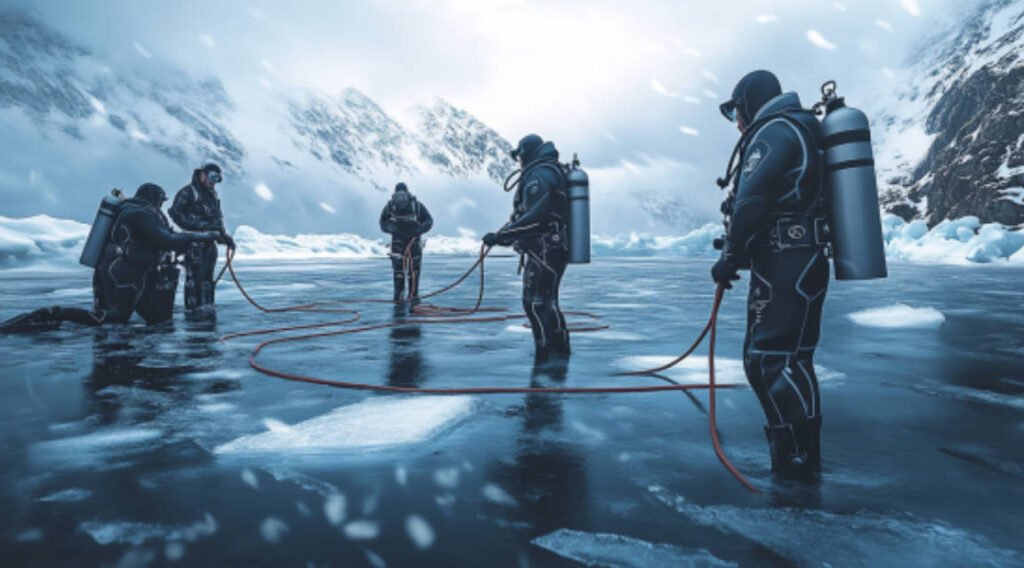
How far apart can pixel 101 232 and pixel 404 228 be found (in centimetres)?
468

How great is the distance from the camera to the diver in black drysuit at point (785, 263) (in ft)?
8.70

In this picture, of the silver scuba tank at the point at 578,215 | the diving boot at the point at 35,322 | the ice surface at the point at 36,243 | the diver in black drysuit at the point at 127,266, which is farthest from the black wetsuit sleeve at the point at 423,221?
the ice surface at the point at 36,243

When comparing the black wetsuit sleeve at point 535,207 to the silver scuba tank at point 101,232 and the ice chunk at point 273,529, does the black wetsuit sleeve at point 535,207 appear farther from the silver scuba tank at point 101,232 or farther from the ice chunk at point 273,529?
the silver scuba tank at point 101,232

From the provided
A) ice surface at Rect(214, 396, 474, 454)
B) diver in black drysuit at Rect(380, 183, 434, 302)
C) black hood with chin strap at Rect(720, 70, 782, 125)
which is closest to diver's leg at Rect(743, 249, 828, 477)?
black hood with chin strap at Rect(720, 70, 782, 125)

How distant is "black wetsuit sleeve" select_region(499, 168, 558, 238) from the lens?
5.21m

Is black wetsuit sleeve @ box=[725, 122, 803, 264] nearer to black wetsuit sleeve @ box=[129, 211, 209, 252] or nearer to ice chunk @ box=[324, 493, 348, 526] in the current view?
ice chunk @ box=[324, 493, 348, 526]

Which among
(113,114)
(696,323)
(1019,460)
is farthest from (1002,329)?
(113,114)

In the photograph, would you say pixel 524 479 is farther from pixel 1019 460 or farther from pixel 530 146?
pixel 530 146

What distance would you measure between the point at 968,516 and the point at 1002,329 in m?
6.63

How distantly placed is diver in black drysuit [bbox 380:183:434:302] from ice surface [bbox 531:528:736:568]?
8840 mm

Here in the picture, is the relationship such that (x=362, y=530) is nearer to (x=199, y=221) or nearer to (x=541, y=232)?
(x=541, y=232)

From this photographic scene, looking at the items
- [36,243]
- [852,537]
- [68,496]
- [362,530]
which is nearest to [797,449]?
[852,537]

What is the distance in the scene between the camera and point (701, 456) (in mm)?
2990

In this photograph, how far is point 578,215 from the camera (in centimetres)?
549
